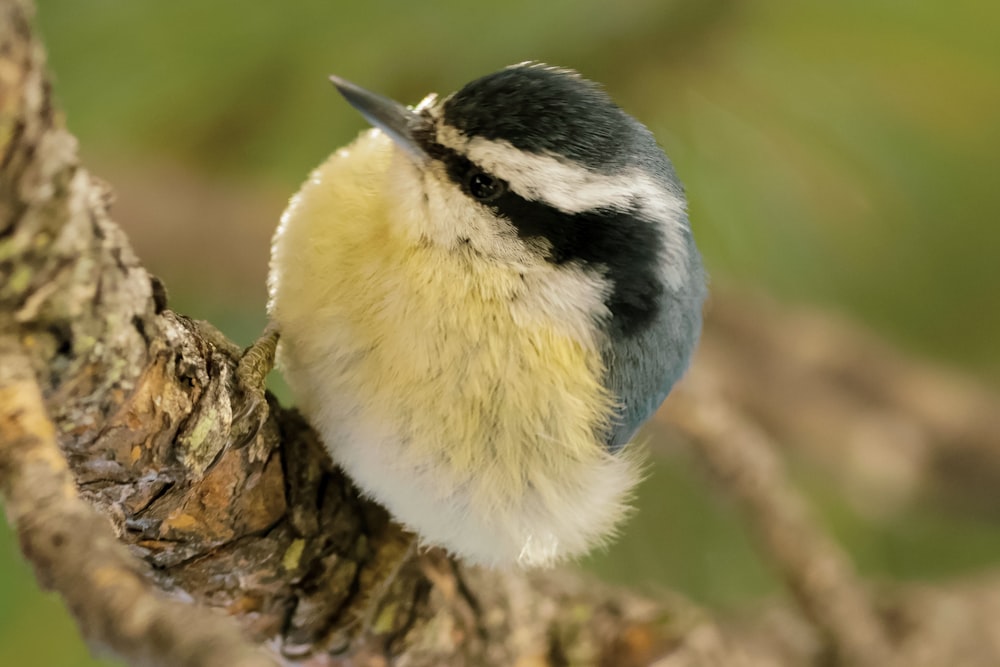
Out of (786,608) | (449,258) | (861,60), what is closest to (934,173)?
(861,60)

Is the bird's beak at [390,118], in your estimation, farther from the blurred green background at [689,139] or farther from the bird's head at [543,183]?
the blurred green background at [689,139]

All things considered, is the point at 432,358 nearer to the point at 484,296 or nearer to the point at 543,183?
the point at 484,296

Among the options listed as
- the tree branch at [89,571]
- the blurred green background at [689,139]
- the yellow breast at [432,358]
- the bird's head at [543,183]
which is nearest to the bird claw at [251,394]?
the yellow breast at [432,358]

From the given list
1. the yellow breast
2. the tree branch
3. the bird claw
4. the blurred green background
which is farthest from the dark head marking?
the blurred green background

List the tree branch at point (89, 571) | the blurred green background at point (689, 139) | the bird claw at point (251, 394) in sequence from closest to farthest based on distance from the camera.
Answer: the tree branch at point (89, 571) → the bird claw at point (251, 394) → the blurred green background at point (689, 139)

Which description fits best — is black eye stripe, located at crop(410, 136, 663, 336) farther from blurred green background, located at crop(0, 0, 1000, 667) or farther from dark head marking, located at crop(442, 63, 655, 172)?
blurred green background, located at crop(0, 0, 1000, 667)

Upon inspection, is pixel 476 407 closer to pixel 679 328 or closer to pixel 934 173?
pixel 679 328

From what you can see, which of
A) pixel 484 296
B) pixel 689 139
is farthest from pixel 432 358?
pixel 689 139
